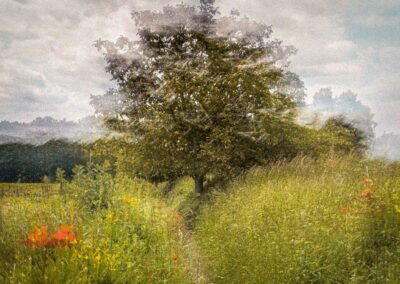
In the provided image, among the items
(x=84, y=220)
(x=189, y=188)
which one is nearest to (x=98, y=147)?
(x=189, y=188)

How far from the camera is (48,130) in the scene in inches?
472

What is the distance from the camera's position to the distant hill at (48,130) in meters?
→ 10.3

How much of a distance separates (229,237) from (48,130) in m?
6.15

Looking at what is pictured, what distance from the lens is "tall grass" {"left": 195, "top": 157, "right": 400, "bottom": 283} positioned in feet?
20.2

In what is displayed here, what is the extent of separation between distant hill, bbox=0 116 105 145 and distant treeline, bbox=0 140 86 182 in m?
0.47

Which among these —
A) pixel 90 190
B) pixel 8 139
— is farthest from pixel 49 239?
pixel 8 139

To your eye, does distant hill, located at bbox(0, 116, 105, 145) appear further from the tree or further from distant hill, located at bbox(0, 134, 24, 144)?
the tree

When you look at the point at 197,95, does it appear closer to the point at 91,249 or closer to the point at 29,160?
the point at 29,160

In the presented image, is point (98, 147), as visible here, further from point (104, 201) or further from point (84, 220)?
point (84, 220)

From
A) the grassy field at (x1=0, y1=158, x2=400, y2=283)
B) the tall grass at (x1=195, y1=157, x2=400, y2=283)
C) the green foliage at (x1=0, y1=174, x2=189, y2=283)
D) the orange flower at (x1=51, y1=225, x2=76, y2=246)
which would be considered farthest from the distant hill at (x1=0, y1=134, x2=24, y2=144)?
the orange flower at (x1=51, y1=225, x2=76, y2=246)

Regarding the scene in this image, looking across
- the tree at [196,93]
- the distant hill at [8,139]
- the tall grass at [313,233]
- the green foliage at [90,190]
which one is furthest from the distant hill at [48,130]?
the tall grass at [313,233]

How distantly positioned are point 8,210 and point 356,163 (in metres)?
7.61

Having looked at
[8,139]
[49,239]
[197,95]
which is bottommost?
[49,239]

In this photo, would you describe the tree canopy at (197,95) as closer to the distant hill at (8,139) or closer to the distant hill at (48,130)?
the distant hill at (48,130)
